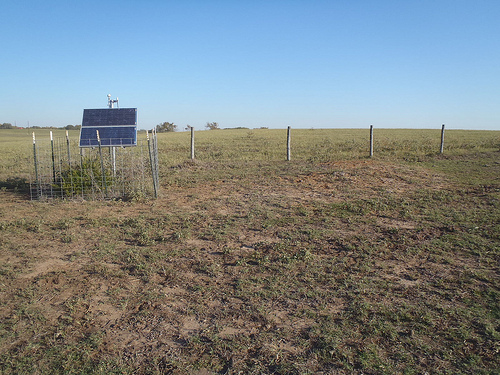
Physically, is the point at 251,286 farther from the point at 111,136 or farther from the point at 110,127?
the point at 110,127

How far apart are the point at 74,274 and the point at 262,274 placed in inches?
96.7

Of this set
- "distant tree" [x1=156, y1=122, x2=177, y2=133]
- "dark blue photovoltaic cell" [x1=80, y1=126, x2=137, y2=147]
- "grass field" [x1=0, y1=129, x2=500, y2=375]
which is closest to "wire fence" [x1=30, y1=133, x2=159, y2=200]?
"dark blue photovoltaic cell" [x1=80, y1=126, x2=137, y2=147]

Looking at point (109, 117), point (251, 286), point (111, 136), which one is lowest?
point (251, 286)

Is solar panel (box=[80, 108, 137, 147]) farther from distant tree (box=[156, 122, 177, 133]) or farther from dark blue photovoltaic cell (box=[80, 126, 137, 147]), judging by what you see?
distant tree (box=[156, 122, 177, 133])

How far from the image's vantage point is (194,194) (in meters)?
10.2

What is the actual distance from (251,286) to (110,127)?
300 inches

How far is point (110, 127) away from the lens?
34.6ft

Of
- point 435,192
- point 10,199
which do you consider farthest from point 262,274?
point 10,199

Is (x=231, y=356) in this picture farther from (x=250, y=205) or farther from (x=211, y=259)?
(x=250, y=205)

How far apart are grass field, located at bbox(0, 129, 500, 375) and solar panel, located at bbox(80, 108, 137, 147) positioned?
74.7 inches

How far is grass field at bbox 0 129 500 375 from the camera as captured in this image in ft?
10.7

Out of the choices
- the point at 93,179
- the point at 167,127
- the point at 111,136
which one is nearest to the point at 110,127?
the point at 111,136

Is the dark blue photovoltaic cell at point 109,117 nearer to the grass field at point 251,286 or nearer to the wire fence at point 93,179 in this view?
the wire fence at point 93,179

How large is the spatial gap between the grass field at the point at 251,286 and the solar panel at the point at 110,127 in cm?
190
